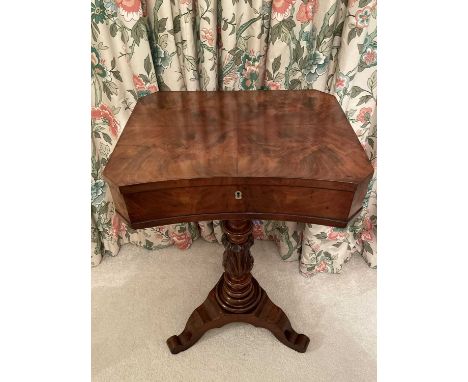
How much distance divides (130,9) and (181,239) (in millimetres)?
938

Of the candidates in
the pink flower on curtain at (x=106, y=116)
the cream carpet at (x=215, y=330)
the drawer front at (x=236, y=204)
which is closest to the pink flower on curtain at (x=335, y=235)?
the cream carpet at (x=215, y=330)

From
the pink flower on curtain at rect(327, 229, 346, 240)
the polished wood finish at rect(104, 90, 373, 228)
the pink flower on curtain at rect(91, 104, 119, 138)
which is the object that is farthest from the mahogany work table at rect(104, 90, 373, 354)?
the pink flower on curtain at rect(327, 229, 346, 240)

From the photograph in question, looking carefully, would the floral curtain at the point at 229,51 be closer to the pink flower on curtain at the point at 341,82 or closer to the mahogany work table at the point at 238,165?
the pink flower on curtain at the point at 341,82

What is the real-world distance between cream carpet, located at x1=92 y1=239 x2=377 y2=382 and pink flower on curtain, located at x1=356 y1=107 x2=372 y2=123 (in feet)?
2.15

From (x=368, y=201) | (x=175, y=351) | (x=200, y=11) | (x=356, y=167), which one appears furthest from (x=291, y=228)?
(x=200, y=11)

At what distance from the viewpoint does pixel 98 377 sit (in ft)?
4.04

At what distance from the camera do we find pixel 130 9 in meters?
1.09

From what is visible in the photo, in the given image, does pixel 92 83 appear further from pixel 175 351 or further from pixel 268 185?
pixel 175 351

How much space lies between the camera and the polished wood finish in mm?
770

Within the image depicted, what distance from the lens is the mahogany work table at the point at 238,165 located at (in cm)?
77

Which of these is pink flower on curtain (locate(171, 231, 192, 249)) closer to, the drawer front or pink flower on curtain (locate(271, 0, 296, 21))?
the drawer front

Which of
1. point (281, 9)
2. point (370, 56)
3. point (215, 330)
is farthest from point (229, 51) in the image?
point (215, 330)

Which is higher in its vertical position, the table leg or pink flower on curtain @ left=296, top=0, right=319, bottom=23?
pink flower on curtain @ left=296, top=0, right=319, bottom=23

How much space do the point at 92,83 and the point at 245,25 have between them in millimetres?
556
